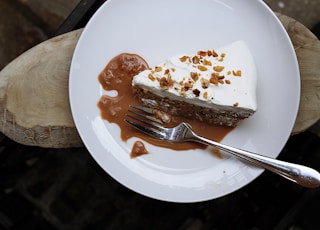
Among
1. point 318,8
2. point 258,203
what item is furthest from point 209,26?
point 318,8

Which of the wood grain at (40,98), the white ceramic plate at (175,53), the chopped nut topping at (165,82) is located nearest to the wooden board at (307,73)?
the white ceramic plate at (175,53)

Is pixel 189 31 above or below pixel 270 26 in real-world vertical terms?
below

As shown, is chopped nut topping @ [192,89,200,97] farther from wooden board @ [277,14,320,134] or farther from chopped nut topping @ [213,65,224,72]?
wooden board @ [277,14,320,134]

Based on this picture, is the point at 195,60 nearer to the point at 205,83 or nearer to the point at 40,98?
the point at 205,83

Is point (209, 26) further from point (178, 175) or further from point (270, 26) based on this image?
point (178, 175)

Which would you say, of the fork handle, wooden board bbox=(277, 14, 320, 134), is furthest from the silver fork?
wooden board bbox=(277, 14, 320, 134)

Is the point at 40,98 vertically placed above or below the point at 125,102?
below

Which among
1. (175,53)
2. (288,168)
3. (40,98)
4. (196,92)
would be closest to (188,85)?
(196,92)
